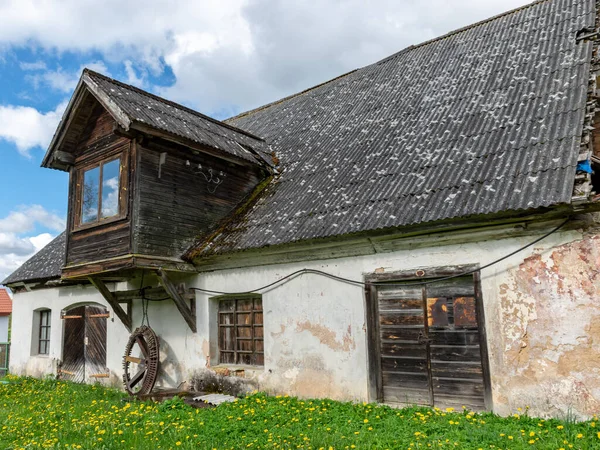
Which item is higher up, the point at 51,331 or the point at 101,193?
the point at 101,193

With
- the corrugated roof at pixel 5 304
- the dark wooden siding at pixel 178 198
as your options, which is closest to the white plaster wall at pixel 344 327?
the dark wooden siding at pixel 178 198

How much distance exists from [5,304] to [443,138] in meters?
31.9

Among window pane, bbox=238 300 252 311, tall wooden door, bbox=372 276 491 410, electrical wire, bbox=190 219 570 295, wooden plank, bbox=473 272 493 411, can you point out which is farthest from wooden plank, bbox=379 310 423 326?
window pane, bbox=238 300 252 311

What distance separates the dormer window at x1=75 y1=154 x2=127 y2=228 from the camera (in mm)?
8297

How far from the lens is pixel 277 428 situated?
5406mm

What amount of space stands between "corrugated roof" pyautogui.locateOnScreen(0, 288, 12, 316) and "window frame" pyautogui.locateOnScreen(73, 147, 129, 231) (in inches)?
1008

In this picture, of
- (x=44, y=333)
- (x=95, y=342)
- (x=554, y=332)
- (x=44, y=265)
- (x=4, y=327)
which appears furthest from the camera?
(x=4, y=327)

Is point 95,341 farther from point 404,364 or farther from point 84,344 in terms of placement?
point 404,364

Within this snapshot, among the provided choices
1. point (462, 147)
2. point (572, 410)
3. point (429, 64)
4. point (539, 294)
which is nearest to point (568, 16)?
point (429, 64)

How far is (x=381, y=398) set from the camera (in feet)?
21.2

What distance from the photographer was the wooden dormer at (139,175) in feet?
26.2

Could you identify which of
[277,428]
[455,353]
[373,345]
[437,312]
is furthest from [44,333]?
[455,353]

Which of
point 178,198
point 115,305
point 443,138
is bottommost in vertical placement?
point 115,305

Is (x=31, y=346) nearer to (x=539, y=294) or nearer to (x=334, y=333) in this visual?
(x=334, y=333)
